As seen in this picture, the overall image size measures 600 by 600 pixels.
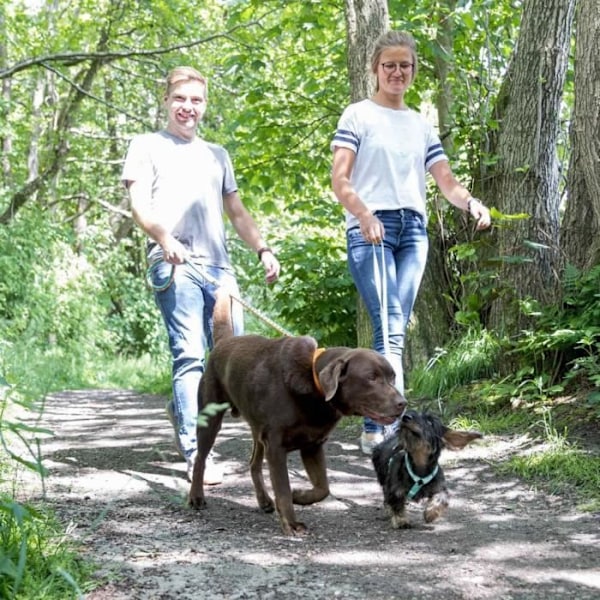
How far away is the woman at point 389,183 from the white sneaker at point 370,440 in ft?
2.05

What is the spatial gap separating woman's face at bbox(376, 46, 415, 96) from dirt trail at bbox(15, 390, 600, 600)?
97.6 inches

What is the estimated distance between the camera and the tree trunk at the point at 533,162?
22.4 feet

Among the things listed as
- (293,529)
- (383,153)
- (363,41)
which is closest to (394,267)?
(383,153)

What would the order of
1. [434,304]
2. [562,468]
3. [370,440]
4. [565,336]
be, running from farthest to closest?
[434,304], [565,336], [370,440], [562,468]

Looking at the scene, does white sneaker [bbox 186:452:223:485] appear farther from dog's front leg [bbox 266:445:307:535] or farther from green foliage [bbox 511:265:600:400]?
green foliage [bbox 511:265:600:400]

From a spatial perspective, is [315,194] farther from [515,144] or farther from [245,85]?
[515,144]

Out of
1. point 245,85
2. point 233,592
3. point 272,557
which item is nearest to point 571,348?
point 272,557

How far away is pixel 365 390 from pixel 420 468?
1.65 feet

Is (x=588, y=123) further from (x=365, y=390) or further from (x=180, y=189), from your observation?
(x=365, y=390)

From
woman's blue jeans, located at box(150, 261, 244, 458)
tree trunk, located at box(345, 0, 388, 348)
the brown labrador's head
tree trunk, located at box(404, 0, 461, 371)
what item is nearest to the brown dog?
the brown labrador's head

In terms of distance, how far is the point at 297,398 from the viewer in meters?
4.12

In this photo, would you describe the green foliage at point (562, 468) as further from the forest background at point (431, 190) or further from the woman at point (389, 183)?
the woman at point (389, 183)

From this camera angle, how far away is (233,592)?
10.2 feet

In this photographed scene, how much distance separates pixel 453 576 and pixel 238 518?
1.43 m
